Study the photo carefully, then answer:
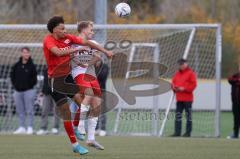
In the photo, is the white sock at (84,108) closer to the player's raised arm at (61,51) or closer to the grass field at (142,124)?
the player's raised arm at (61,51)

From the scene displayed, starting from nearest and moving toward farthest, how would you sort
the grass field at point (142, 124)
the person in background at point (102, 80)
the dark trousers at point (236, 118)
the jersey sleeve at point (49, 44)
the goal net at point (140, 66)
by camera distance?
the jersey sleeve at point (49, 44) < the dark trousers at point (236, 118) < the person in background at point (102, 80) < the goal net at point (140, 66) < the grass field at point (142, 124)

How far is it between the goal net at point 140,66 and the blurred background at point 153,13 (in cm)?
1024

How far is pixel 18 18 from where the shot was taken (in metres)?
36.8

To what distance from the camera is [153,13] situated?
40.1 metres

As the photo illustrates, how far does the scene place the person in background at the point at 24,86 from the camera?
19.8 meters

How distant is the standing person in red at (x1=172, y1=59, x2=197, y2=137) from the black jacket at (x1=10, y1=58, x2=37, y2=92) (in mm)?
3610

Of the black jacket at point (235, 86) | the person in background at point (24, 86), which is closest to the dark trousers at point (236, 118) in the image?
the black jacket at point (235, 86)

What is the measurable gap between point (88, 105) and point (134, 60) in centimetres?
833

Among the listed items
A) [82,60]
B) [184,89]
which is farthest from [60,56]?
[184,89]

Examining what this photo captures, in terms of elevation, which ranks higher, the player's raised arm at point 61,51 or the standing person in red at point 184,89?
the player's raised arm at point 61,51

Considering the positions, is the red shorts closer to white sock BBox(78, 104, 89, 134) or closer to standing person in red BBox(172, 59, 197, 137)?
white sock BBox(78, 104, 89, 134)

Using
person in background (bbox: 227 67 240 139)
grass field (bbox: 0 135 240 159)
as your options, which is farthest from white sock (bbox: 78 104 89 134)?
person in background (bbox: 227 67 240 139)

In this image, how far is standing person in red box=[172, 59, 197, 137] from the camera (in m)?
19.2

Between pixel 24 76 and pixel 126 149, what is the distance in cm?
654
